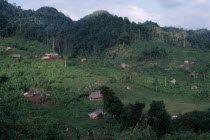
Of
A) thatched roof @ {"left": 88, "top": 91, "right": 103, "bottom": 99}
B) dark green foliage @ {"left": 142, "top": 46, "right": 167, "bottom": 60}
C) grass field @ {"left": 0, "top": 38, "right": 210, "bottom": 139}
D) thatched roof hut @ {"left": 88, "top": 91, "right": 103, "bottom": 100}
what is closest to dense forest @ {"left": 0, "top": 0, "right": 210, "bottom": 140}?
grass field @ {"left": 0, "top": 38, "right": 210, "bottom": 139}

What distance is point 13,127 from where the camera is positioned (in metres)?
8.09

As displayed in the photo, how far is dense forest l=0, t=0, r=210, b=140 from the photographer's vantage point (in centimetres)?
1151

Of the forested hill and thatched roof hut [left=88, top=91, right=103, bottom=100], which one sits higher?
the forested hill

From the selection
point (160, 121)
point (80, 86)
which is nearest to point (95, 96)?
point (80, 86)

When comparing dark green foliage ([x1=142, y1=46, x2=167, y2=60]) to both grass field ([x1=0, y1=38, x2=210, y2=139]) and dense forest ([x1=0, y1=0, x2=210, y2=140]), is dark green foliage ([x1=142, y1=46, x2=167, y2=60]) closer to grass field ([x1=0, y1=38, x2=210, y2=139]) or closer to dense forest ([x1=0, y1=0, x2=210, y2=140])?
dense forest ([x1=0, y1=0, x2=210, y2=140])

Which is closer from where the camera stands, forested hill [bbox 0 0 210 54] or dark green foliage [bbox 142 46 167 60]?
dark green foliage [bbox 142 46 167 60]

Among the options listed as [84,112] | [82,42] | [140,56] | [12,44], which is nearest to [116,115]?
[84,112]

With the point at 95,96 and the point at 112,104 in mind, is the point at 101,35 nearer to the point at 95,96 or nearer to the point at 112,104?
the point at 95,96

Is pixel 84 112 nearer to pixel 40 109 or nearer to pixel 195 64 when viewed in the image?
pixel 40 109

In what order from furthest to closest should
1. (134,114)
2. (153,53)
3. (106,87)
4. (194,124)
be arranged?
1. (153,53)
2. (106,87)
3. (134,114)
4. (194,124)

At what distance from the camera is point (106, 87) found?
24.6 m

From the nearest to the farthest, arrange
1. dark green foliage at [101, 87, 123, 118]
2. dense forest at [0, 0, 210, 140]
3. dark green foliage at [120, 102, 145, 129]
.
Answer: dense forest at [0, 0, 210, 140] → dark green foliage at [120, 102, 145, 129] → dark green foliage at [101, 87, 123, 118]

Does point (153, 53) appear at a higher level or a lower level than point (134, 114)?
higher

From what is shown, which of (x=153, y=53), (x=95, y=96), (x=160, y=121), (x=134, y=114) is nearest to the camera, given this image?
(x=160, y=121)
